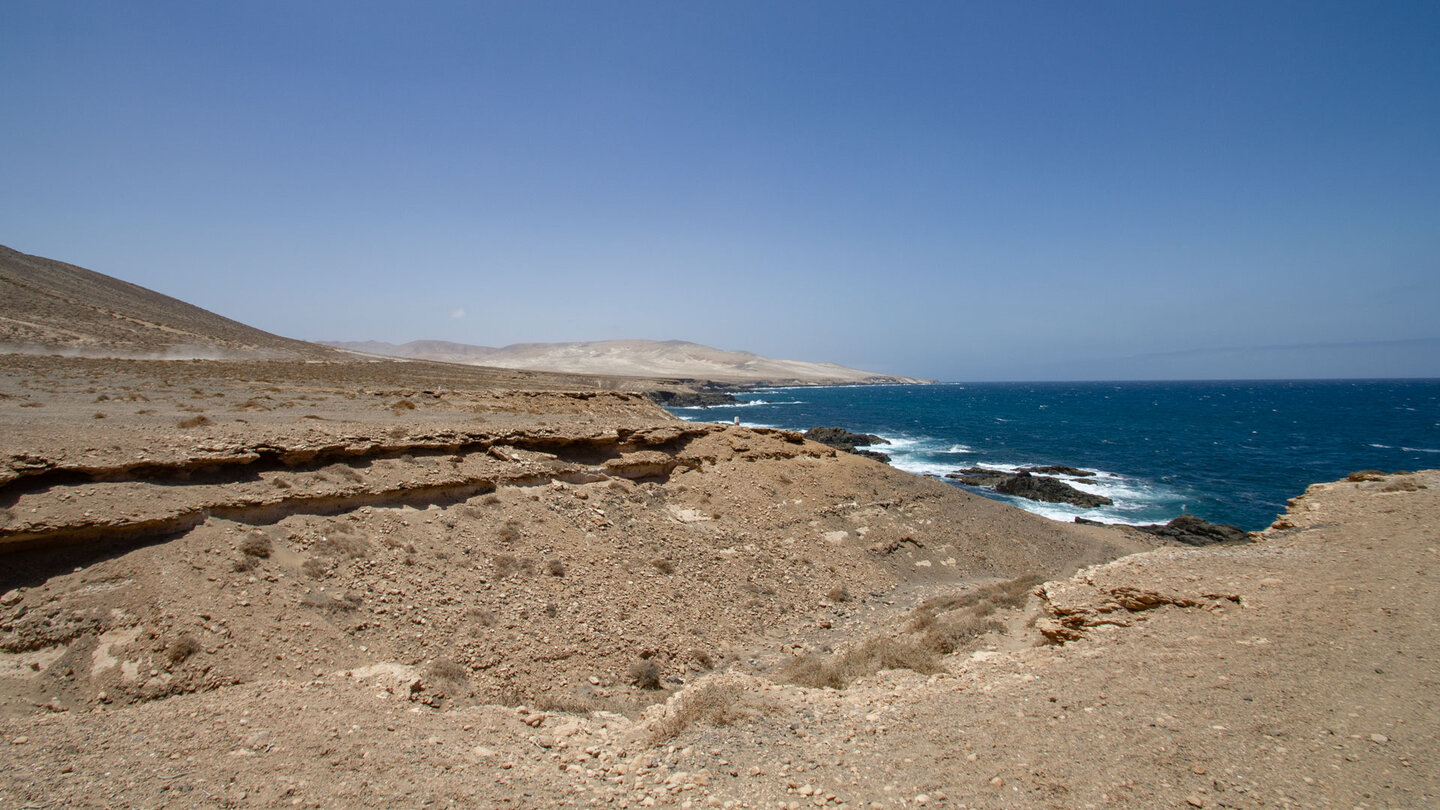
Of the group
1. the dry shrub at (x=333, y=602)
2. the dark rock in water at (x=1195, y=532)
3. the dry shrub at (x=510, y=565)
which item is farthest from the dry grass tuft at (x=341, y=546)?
the dark rock in water at (x=1195, y=532)

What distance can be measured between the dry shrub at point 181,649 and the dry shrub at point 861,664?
8.36 meters

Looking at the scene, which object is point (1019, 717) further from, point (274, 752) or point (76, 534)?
point (76, 534)

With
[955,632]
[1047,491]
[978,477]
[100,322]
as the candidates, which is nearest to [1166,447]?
[978,477]

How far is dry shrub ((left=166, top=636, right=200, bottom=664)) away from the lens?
7812 mm

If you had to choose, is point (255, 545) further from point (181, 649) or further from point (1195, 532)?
point (1195, 532)

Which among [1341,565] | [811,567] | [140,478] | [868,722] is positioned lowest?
[811,567]

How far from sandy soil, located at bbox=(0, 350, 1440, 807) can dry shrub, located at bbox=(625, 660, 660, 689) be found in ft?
0.13

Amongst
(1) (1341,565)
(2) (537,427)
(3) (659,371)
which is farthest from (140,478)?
(3) (659,371)

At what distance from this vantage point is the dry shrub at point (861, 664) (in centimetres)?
953

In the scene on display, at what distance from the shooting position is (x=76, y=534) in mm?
8805

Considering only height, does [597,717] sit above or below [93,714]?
below

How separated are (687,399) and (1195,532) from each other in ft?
253

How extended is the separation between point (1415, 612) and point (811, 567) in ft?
35.8

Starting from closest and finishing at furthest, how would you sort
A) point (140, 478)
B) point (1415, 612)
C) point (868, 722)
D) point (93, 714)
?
point (93, 714) → point (868, 722) → point (1415, 612) → point (140, 478)
